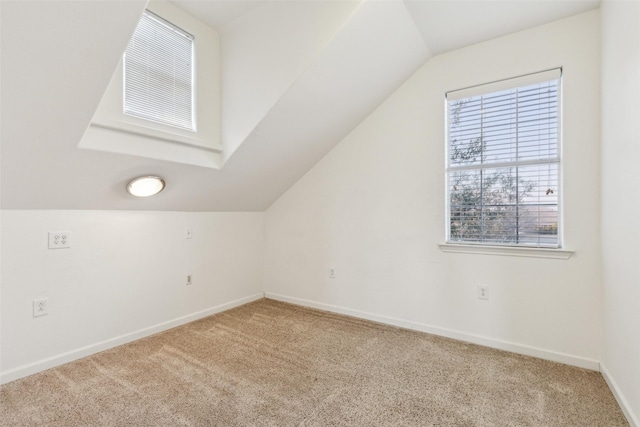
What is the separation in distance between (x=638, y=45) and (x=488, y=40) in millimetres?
1212

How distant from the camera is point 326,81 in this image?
2.53 metres

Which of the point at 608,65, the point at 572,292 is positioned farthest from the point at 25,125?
the point at 572,292

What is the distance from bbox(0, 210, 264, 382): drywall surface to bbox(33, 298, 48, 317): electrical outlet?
0.03 metres

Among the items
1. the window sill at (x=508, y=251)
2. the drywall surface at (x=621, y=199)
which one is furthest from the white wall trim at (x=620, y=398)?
the window sill at (x=508, y=251)

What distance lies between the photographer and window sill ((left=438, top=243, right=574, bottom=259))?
2.41m

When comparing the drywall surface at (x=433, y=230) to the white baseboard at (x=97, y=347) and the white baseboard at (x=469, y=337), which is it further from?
the white baseboard at (x=97, y=347)

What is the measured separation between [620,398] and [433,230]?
5.15ft

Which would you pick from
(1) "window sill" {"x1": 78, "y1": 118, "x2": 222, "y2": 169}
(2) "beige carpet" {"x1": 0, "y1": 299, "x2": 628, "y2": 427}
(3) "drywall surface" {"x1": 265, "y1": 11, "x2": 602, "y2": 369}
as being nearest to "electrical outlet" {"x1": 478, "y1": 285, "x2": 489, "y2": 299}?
Answer: (3) "drywall surface" {"x1": 265, "y1": 11, "x2": 602, "y2": 369}

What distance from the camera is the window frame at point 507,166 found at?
2.44 meters

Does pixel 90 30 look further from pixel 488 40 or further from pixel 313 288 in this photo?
pixel 313 288

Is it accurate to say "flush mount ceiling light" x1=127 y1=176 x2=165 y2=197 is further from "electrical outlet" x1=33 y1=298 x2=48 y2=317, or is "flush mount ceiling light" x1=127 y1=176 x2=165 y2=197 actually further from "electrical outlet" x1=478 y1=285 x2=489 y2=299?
"electrical outlet" x1=478 y1=285 x2=489 y2=299

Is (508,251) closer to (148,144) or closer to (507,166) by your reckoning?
(507,166)

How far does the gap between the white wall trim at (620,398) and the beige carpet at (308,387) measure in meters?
0.04

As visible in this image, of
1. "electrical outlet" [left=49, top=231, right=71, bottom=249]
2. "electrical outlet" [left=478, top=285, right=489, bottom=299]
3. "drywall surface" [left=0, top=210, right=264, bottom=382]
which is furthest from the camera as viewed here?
"electrical outlet" [left=478, top=285, right=489, bottom=299]
